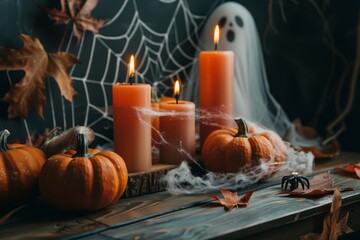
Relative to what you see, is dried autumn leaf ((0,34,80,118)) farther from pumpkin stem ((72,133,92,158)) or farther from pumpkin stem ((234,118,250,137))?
pumpkin stem ((234,118,250,137))

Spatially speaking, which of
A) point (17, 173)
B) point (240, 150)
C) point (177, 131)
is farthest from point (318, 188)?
point (17, 173)

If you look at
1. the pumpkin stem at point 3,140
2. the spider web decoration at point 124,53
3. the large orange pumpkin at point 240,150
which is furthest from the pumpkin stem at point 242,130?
the pumpkin stem at point 3,140

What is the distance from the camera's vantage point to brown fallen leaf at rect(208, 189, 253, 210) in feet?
3.80

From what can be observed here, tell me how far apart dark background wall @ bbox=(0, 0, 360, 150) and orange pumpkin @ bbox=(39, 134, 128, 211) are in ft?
0.88

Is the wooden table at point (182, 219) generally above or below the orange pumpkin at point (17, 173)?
below

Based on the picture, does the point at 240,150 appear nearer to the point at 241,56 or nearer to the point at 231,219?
the point at 231,219

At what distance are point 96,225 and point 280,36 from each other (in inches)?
40.2

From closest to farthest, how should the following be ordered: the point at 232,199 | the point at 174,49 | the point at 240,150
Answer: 1. the point at 232,199
2. the point at 240,150
3. the point at 174,49

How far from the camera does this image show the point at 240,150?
1.29m

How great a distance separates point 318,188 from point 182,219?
341mm

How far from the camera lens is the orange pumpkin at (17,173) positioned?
1127mm

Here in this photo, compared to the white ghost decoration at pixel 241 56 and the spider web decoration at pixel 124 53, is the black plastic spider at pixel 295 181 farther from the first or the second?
the spider web decoration at pixel 124 53


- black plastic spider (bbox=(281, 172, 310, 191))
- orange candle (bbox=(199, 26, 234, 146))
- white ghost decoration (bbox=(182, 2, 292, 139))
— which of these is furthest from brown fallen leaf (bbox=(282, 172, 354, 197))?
white ghost decoration (bbox=(182, 2, 292, 139))

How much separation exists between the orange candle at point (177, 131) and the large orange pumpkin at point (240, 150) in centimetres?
4
